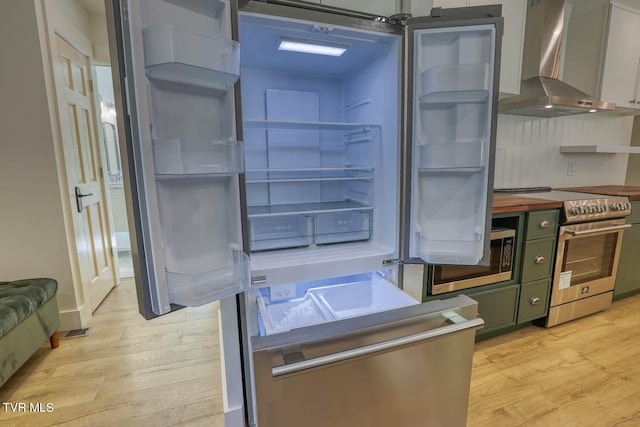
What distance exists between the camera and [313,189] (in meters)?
1.71

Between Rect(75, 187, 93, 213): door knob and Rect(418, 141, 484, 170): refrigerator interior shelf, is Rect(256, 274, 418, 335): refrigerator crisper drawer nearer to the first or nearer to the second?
Rect(418, 141, 484, 170): refrigerator interior shelf

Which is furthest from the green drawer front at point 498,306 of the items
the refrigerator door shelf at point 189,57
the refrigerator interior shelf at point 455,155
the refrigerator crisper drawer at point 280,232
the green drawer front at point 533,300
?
the refrigerator door shelf at point 189,57

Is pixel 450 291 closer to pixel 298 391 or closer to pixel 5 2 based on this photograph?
pixel 298 391

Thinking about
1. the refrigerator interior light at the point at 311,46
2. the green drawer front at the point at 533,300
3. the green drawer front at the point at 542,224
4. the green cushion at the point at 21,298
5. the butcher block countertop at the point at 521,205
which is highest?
the refrigerator interior light at the point at 311,46

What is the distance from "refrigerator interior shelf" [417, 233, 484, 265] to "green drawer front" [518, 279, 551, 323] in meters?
0.95

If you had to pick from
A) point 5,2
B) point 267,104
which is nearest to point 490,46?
point 267,104

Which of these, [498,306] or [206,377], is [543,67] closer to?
[498,306]

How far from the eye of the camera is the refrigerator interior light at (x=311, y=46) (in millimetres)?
1153

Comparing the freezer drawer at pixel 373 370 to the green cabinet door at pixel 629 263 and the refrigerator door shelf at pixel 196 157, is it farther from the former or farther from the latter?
the green cabinet door at pixel 629 263

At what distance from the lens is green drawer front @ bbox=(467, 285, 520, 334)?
6.00ft

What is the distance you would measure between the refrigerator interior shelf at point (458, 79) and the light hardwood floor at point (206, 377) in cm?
142

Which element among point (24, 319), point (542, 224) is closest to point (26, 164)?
point (24, 319)

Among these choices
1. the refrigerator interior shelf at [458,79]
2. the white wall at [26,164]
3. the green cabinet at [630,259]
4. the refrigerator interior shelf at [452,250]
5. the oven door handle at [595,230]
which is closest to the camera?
the refrigerator interior shelf at [458,79]

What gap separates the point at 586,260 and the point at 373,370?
2.03m
